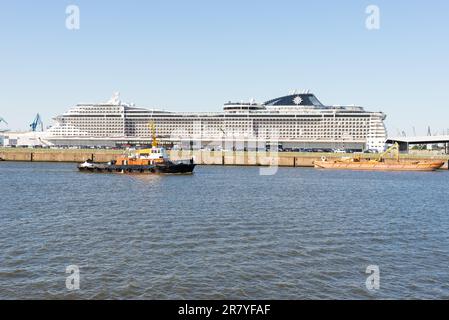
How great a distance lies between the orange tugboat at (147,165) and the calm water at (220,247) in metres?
24.3

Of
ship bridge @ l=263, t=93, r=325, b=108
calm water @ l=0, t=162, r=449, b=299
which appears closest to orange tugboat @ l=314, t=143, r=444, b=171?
calm water @ l=0, t=162, r=449, b=299

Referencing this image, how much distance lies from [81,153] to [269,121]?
52.0 meters

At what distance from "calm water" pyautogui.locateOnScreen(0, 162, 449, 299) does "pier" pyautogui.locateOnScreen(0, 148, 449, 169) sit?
50.3m

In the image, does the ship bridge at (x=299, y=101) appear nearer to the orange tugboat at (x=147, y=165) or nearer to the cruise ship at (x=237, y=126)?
the cruise ship at (x=237, y=126)

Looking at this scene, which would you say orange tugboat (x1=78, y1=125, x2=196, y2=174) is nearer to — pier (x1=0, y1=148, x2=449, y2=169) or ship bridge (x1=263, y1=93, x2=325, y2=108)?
pier (x1=0, y1=148, x2=449, y2=169)

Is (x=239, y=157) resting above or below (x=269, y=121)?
below

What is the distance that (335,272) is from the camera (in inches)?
589

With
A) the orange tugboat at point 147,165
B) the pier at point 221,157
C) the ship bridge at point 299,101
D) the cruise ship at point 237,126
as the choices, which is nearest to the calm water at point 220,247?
the orange tugboat at point 147,165

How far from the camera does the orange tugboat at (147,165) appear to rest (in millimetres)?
57469

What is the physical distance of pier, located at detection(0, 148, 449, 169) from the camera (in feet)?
274

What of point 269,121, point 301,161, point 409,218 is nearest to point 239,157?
→ point 301,161

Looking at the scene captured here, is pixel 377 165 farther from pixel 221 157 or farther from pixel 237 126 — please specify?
pixel 237 126
